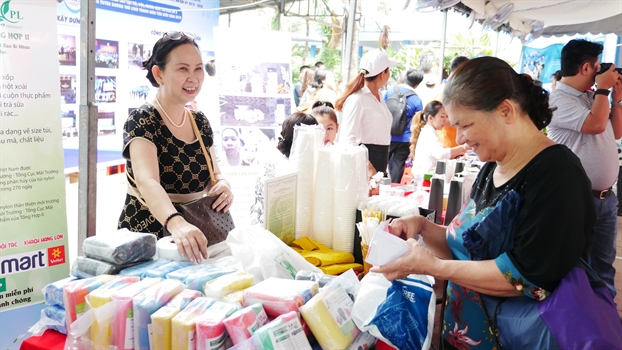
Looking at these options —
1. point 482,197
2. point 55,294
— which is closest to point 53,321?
point 55,294

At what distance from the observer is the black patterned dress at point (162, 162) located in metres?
1.95

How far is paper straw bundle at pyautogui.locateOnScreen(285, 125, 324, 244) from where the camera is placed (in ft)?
6.37

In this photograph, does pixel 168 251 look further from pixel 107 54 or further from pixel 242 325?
pixel 107 54

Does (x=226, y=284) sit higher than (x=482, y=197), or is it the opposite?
(x=482, y=197)

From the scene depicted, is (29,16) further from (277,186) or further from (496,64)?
(496,64)

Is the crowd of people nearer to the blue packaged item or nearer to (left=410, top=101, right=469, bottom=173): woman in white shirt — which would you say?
the blue packaged item

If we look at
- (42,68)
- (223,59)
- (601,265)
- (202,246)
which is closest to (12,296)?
(42,68)

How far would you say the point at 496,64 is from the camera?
1.29m

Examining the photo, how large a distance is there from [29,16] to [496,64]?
6.23ft

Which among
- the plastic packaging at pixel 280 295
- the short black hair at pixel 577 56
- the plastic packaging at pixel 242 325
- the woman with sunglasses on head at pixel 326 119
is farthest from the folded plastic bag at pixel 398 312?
the short black hair at pixel 577 56

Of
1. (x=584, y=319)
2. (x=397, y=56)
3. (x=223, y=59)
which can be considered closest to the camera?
(x=584, y=319)

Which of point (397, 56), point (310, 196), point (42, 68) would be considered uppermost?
point (397, 56)

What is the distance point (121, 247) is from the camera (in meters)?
1.42

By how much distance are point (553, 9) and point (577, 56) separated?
4.73 meters
